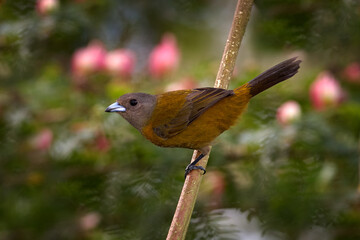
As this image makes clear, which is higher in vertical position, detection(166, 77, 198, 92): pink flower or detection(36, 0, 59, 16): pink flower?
detection(36, 0, 59, 16): pink flower

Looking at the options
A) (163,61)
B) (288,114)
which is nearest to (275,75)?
(288,114)

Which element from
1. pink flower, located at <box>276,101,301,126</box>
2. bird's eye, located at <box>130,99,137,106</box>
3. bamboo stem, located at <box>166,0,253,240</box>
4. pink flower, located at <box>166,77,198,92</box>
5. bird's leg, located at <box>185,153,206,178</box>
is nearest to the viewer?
bamboo stem, located at <box>166,0,253,240</box>

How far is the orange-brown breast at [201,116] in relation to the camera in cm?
103

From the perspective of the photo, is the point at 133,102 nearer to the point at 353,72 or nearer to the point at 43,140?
the point at 43,140

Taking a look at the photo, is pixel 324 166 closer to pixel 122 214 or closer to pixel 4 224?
pixel 122 214

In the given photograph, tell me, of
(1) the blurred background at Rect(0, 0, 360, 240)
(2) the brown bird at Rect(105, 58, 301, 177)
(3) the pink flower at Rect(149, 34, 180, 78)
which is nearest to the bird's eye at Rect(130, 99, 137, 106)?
(2) the brown bird at Rect(105, 58, 301, 177)

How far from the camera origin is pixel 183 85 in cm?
127

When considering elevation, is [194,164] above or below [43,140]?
below

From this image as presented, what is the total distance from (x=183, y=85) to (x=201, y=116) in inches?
8.4

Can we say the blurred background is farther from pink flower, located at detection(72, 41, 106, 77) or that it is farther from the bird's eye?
the bird's eye

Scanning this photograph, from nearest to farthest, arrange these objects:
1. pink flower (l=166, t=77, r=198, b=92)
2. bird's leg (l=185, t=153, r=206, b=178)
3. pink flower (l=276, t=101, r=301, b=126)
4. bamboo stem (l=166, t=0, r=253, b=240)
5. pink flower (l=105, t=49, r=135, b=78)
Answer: bamboo stem (l=166, t=0, r=253, b=240) → bird's leg (l=185, t=153, r=206, b=178) → pink flower (l=276, t=101, r=301, b=126) → pink flower (l=166, t=77, r=198, b=92) → pink flower (l=105, t=49, r=135, b=78)

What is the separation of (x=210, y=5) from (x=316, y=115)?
0.60 m

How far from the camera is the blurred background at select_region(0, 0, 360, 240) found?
103 centimetres

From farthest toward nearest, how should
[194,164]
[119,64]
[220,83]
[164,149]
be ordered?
[119,64] < [164,149] < [194,164] < [220,83]
